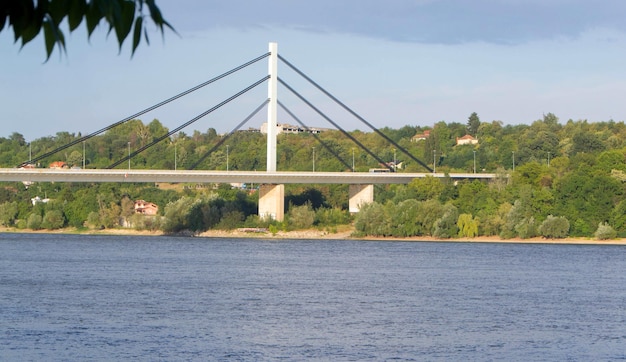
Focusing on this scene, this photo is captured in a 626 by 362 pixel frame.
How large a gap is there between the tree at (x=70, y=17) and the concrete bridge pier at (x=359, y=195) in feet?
188

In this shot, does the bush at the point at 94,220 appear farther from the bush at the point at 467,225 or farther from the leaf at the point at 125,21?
the leaf at the point at 125,21

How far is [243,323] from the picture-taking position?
783 inches

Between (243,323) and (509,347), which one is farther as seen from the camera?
(243,323)

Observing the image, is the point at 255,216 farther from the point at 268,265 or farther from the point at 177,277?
the point at 177,277

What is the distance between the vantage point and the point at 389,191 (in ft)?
214

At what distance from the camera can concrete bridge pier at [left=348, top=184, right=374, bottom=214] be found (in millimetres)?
60656

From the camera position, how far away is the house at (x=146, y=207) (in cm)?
6988

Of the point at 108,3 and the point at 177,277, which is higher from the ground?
the point at 108,3

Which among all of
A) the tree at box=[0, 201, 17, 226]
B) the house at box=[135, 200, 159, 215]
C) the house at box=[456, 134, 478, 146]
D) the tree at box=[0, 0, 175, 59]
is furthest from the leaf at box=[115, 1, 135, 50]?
the house at box=[456, 134, 478, 146]

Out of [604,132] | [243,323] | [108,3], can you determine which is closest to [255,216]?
[604,132]

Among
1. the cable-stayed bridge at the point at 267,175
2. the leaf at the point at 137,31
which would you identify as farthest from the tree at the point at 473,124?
the leaf at the point at 137,31

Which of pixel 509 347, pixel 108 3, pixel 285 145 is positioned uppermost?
pixel 285 145

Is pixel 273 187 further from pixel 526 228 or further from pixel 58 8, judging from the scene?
pixel 58 8

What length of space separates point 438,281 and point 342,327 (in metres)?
11.2
